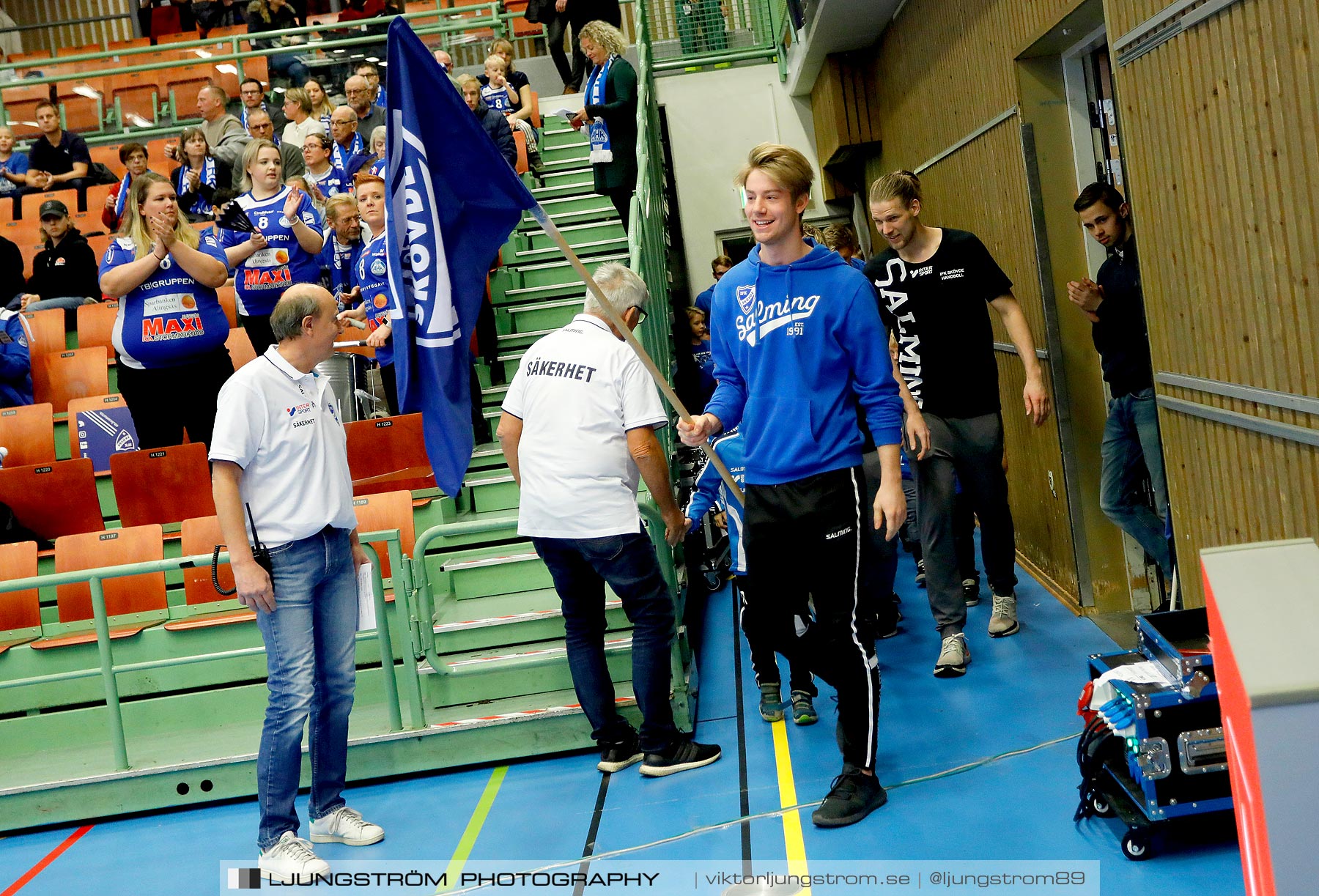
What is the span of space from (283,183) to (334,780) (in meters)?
4.79

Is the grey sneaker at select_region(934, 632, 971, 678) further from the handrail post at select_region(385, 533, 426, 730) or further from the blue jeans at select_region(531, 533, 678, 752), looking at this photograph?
the handrail post at select_region(385, 533, 426, 730)

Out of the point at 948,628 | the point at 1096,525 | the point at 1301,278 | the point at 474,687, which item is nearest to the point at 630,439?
the point at 474,687

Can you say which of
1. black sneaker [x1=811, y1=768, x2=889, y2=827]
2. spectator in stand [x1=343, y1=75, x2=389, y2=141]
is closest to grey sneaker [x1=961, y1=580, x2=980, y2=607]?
black sneaker [x1=811, y1=768, x2=889, y2=827]

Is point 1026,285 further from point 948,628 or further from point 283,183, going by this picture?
point 283,183

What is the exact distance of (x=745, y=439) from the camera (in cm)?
355

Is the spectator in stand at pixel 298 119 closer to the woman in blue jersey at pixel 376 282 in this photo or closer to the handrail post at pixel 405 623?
the woman in blue jersey at pixel 376 282

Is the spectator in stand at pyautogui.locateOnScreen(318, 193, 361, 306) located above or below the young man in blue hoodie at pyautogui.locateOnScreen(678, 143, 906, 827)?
above

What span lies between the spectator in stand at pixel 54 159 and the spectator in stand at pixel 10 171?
3.9 inches

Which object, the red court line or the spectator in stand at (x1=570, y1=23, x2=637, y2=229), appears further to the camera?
the spectator in stand at (x1=570, y1=23, x2=637, y2=229)

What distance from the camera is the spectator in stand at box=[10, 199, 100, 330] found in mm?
9031

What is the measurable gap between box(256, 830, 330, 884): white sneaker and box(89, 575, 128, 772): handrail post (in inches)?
48.5

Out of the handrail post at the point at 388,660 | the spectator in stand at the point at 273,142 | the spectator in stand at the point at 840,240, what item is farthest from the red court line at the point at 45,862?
the spectator in stand at the point at 273,142

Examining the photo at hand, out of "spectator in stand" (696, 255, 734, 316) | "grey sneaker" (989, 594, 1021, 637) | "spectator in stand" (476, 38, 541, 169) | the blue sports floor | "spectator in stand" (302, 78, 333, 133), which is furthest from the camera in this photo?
"spectator in stand" (302, 78, 333, 133)

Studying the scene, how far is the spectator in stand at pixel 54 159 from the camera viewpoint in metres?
11.1
